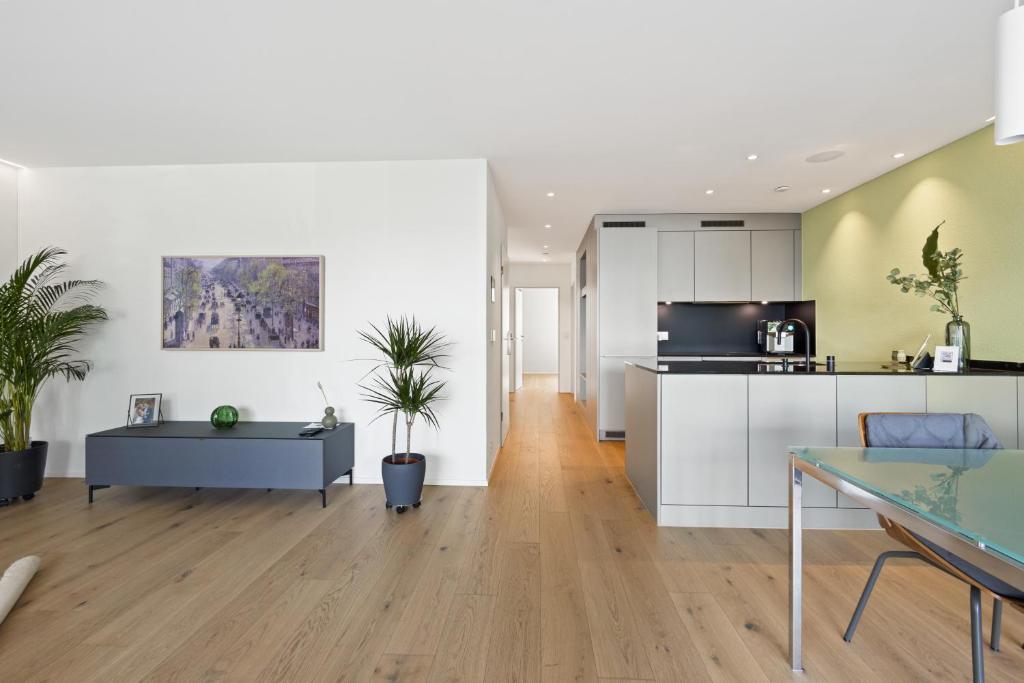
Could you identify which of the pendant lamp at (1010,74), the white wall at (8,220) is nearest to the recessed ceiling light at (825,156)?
the pendant lamp at (1010,74)

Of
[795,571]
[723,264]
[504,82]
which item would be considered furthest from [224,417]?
[723,264]

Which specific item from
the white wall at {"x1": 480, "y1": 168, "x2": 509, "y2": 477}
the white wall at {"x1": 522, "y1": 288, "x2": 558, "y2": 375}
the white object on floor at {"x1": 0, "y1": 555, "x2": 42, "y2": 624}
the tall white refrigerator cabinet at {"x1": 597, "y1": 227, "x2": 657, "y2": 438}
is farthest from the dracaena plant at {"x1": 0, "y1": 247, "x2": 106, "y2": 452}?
the white wall at {"x1": 522, "y1": 288, "x2": 558, "y2": 375}

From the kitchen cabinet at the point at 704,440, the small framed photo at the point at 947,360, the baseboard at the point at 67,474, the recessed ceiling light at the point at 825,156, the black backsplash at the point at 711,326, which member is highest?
the recessed ceiling light at the point at 825,156

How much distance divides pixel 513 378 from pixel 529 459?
470 centimetres

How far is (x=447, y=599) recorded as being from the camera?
214 centimetres

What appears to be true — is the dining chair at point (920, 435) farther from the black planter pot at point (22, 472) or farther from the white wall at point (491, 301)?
the black planter pot at point (22, 472)

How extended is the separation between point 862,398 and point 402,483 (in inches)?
116

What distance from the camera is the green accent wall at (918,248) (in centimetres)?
304

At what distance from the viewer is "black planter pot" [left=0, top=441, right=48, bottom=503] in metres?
3.29

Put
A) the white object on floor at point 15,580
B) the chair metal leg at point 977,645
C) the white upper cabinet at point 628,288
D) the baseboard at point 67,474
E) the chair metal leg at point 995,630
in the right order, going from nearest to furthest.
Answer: the chair metal leg at point 977,645 → the chair metal leg at point 995,630 → the white object on floor at point 15,580 → the baseboard at point 67,474 → the white upper cabinet at point 628,288

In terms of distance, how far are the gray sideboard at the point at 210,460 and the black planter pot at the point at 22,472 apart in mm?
457

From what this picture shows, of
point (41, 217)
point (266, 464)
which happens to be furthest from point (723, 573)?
point (41, 217)

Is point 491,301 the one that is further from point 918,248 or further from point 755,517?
point 918,248

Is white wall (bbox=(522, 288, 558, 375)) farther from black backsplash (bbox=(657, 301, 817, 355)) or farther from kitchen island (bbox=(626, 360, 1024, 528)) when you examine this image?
kitchen island (bbox=(626, 360, 1024, 528))
